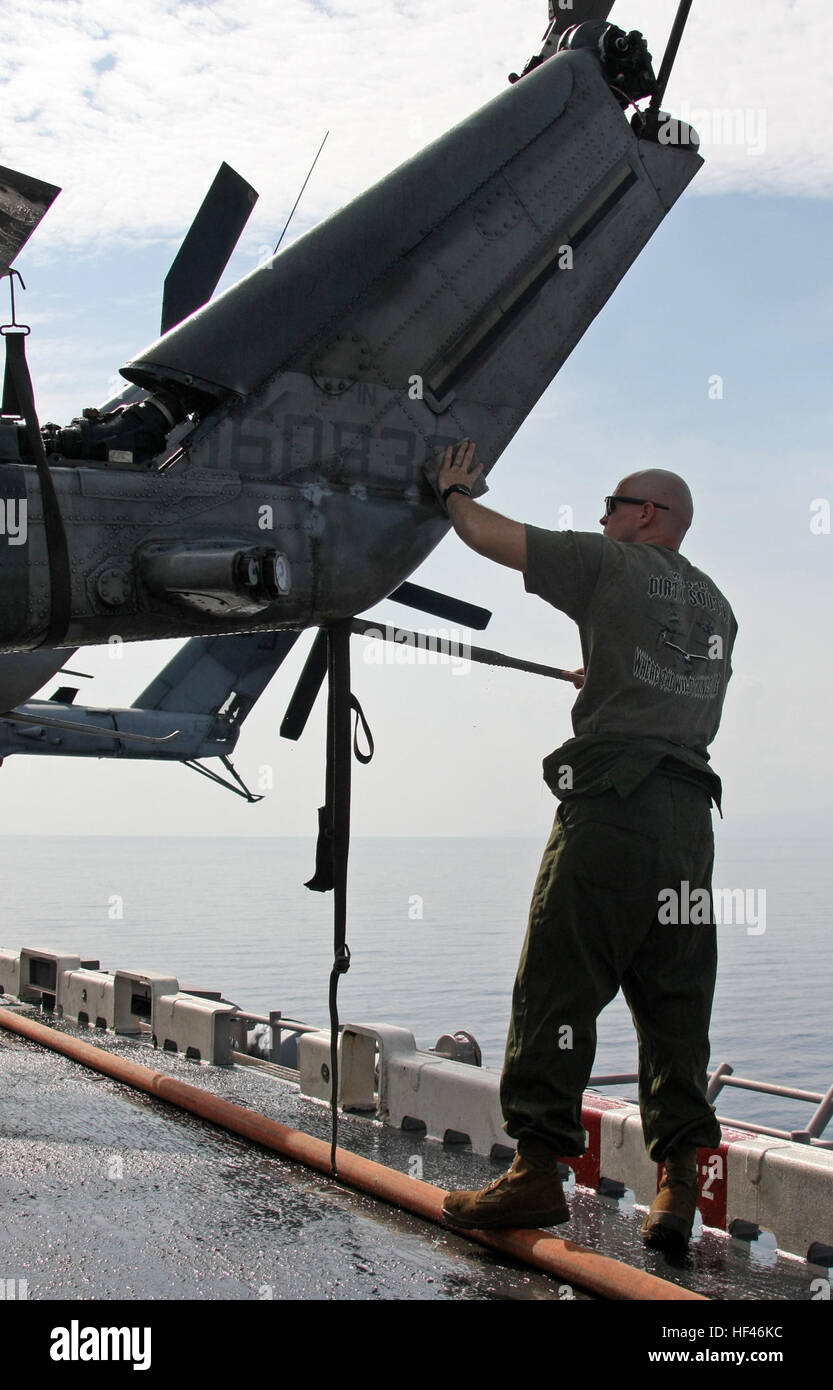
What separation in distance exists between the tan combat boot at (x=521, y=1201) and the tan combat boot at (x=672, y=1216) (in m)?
0.29

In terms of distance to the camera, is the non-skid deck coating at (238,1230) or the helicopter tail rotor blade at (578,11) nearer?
the non-skid deck coating at (238,1230)

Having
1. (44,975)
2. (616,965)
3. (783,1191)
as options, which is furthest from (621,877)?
(44,975)

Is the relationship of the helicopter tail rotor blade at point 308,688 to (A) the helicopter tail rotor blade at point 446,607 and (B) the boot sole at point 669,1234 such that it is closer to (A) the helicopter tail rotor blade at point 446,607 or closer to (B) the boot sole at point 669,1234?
(A) the helicopter tail rotor blade at point 446,607

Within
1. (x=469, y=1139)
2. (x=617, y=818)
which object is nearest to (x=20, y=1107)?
(x=469, y=1139)

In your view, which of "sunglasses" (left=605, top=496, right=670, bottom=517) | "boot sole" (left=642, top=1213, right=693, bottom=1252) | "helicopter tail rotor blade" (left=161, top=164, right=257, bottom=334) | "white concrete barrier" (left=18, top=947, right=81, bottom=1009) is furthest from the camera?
"white concrete barrier" (left=18, top=947, right=81, bottom=1009)

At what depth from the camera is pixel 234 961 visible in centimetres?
4550

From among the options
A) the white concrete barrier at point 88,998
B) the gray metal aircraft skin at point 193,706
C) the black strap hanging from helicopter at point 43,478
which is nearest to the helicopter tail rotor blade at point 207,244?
the black strap hanging from helicopter at point 43,478

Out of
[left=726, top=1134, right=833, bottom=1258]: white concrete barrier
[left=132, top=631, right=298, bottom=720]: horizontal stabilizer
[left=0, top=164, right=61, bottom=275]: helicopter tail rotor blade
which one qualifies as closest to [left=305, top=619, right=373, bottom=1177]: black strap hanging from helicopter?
[left=726, top=1134, right=833, bottom=1258]: white concrete barrier

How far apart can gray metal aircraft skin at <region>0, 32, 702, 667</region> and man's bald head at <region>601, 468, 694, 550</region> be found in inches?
45.8

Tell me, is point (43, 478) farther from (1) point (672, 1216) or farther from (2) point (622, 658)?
(1) point (672, 1216)

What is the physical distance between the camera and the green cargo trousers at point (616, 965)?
3.31m

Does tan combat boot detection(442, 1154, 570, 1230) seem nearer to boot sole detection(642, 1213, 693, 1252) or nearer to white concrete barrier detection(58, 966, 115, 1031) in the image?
boot sole detection(642, 1213, 693, 1252)

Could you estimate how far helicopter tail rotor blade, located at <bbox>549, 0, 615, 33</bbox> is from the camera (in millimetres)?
5660
